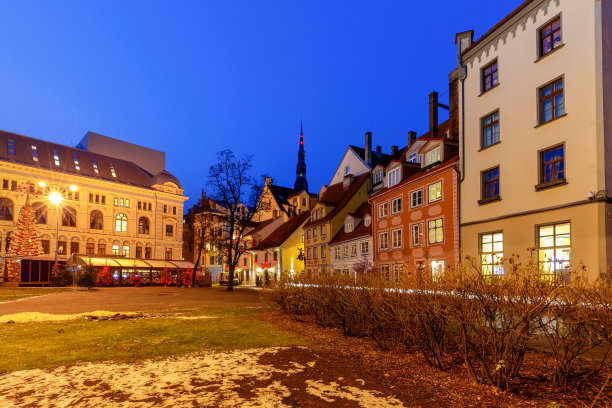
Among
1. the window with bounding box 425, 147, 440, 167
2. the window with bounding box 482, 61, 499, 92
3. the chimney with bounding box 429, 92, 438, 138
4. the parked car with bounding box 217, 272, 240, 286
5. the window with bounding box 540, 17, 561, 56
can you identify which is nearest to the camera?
the window with bounding box 540, 17, 561, 56

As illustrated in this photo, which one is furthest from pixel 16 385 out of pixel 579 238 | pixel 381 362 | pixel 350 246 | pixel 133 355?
pixel 350 246

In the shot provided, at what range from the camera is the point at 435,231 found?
28.7 m

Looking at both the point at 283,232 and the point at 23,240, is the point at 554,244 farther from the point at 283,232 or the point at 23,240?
the point at 23,240

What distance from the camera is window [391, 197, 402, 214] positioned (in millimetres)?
33344

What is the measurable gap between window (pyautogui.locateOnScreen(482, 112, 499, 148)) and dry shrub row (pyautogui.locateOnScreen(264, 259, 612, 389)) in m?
18.8

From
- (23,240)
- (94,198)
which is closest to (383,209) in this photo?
(23,240)

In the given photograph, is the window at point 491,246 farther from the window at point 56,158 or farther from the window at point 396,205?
the window at point 56,158

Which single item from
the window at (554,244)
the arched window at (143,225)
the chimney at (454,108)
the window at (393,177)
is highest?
the chimney at (454,108)

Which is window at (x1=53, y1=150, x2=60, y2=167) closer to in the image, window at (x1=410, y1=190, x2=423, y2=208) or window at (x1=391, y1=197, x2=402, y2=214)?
window at (x1=391, y1=197, x2=402, y2=214)

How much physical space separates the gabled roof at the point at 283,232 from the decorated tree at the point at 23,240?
28111 millimetres

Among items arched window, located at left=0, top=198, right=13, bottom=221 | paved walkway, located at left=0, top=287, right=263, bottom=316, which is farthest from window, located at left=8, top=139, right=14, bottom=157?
paved walkway, located at left=0, top=287, right=263, bottom=316

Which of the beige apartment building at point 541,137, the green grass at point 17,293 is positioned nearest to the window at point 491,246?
the beige apartment building at point 541,137

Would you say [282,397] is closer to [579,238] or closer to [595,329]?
[595,329]

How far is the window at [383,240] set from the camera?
1374 inches
